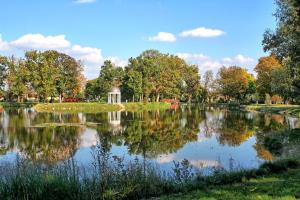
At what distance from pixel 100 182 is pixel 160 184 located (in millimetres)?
1714

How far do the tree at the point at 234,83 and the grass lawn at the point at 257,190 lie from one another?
90.3 meters

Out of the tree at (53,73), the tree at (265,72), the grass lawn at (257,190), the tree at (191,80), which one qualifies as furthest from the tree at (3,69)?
the grass lawn at (257,190)

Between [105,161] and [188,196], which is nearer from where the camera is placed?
[188,196]

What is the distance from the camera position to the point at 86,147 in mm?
24047

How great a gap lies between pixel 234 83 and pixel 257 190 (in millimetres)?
92216

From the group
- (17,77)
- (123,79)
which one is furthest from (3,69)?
(123,79)

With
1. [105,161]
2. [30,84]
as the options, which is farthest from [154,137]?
[30,84]

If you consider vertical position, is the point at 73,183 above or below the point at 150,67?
below

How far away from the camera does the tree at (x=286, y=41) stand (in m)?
23.3

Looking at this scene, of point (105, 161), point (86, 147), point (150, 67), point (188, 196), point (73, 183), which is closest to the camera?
point (188, 196)

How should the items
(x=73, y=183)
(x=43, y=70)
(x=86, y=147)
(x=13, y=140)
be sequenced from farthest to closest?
(x=43, y=70), (x=13, y=140), (x=86, y=147), (x=73, y=183)

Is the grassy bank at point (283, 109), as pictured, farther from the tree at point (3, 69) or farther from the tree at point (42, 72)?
the tree at point (3, 69)

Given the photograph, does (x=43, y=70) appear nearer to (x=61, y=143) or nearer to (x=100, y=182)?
(x=61, y=143)

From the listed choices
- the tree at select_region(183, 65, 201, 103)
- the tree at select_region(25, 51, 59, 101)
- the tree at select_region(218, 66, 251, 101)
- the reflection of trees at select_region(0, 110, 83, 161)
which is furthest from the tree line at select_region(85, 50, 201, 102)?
the reflection of trees at select_region(0, 110, 83, 161)
